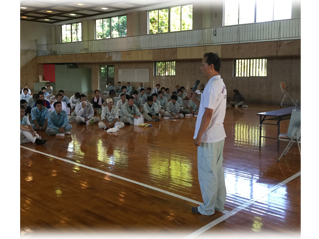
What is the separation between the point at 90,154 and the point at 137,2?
16.5 metres

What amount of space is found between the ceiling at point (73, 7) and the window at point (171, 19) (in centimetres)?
99

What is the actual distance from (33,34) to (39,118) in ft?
76.8

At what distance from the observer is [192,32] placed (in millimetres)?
19062

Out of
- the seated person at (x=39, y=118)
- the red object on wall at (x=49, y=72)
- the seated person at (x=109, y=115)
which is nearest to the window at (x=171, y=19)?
the red object on wall at (x=49, y=72)

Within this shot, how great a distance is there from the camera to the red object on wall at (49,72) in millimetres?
29642

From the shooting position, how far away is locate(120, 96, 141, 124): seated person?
402 inches

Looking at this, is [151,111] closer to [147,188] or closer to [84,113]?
[84,113]

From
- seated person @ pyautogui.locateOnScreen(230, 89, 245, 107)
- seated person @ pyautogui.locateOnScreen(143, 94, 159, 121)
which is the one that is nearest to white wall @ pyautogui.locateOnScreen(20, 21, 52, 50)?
seated person @ pyautogui.locateOnScreen(230, 89, 245, 107)

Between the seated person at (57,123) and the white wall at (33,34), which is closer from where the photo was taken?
the seated person at (57,123)

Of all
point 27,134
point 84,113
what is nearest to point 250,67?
point 84,113

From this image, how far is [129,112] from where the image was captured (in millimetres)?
10336

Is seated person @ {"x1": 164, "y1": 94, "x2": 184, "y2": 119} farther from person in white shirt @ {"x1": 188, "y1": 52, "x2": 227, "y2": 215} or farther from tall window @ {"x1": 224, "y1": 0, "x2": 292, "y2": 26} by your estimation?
person in white shirt @ {"x1": 188, "y1": 52, "x2": 227, "y2": 215}

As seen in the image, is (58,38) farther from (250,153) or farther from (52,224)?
(52,224)

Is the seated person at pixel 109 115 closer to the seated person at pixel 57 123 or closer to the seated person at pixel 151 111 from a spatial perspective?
the seated person at pixel 57 123
